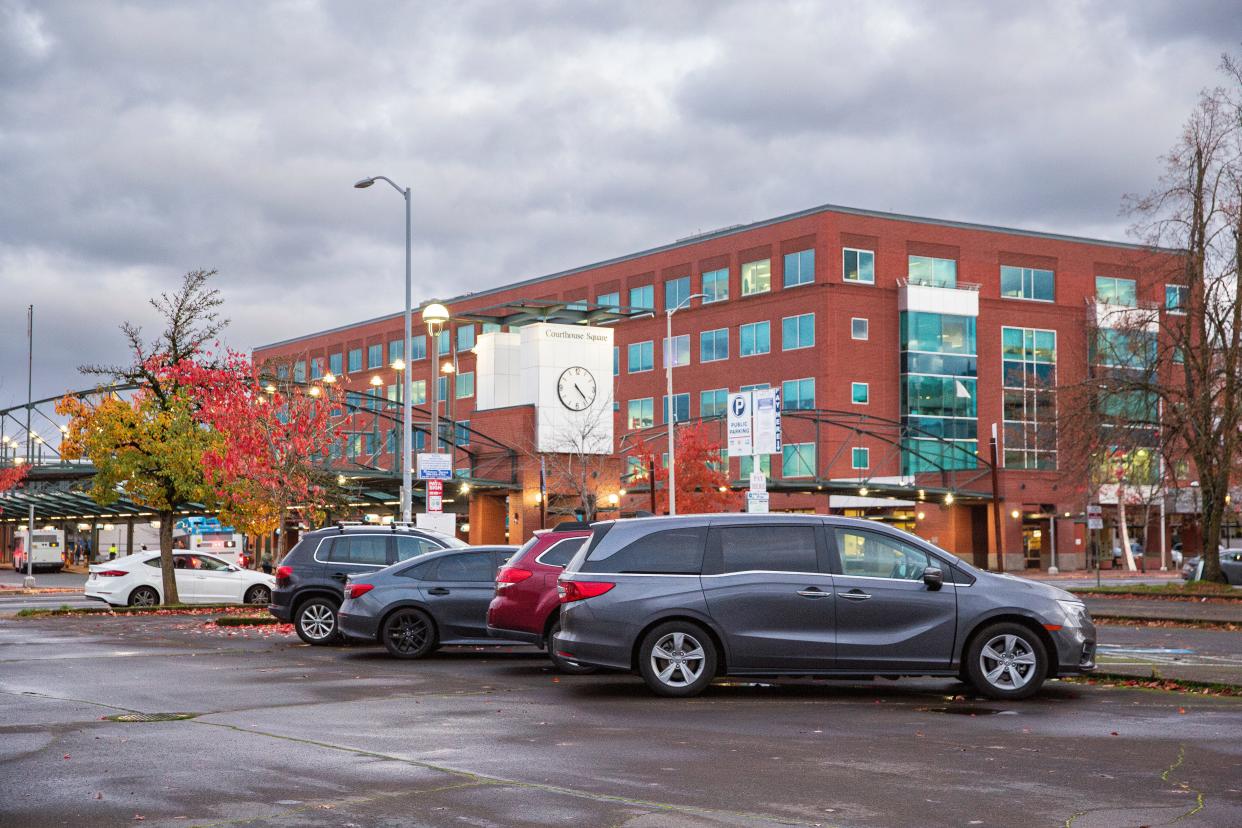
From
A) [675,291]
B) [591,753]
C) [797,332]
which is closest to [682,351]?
[675,291]

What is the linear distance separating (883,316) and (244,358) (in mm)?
45898

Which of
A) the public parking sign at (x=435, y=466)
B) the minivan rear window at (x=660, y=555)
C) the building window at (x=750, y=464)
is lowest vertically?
→ the minivan rear window at (x=660, y=555)

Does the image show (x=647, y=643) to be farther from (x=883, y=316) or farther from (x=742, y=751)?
(x=883, y=316)

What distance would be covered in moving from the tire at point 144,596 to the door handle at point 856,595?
76.5 feet

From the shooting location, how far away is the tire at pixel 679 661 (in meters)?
13.5

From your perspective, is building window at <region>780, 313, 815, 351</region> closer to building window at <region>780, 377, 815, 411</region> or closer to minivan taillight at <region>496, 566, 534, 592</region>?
building window at <region>780, 377, 815, 411</region>

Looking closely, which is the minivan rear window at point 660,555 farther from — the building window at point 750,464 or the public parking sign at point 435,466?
the building window at point 750,464

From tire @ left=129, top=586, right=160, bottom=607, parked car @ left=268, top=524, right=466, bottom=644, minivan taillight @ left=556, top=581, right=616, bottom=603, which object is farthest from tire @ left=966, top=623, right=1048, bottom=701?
tire @ left=129, top=586, right=160, bottom=607

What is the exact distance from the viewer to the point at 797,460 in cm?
7712

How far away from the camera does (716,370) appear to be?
81.2 metres

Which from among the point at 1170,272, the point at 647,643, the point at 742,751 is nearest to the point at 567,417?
the point at 1170,272

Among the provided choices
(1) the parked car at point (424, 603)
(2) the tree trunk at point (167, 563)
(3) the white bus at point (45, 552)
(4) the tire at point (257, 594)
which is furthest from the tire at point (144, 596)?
(3) the white bus at point (45, 552)

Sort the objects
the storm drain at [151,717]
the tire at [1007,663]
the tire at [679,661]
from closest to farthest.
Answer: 1. the storm drain at [151,717]
2. the tire at [1007,663]
3. the tire at [679,661]

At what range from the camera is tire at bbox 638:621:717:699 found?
1345 cm
